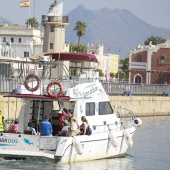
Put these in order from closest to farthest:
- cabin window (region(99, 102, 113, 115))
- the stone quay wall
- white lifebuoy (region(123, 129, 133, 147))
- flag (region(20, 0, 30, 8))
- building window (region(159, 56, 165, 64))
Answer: cabin window (region(99, 102, 113, 115)) → white lifebuoy (region(123, 129, 133, 147)) → flag (region(20, 0, 30, 8)) → the stone quay wall → building window (region(159, 56, 165, 64))

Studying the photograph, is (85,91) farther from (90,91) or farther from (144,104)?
(144,104)

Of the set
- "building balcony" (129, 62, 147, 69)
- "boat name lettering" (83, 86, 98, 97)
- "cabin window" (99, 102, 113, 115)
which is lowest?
"cabin window" (99, 102, 113, 115)

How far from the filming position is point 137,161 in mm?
31984

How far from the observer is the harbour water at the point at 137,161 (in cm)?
→ 2728

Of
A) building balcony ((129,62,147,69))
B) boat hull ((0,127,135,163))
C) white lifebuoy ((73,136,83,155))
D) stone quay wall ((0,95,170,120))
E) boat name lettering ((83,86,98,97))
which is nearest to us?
boat hull ((0,127,135,163))

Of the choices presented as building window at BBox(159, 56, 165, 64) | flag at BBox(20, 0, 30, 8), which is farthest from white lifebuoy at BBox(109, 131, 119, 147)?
building window at BBox(159, 56, 165, 64)

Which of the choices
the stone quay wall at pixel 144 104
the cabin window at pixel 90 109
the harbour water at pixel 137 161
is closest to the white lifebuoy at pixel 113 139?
the harbour water at pixel 137 161

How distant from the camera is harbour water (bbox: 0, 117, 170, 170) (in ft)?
89.5

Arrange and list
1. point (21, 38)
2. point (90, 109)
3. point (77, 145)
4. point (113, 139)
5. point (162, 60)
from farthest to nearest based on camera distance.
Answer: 1. point (21, 38)
2. point (162, 60)
3. point (90, 109)
4. point (113, 139)
5. point (77, 145)

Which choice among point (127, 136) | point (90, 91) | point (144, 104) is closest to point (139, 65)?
point (144, 104)

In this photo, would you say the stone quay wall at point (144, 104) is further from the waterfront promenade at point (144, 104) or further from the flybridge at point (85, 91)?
the flybridge at point (85, 91)

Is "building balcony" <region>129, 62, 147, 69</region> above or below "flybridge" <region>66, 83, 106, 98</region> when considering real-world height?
above

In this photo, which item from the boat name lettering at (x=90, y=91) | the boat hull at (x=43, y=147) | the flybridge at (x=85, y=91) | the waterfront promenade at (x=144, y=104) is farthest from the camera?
the waterfront promenade at (x=144, y=104)

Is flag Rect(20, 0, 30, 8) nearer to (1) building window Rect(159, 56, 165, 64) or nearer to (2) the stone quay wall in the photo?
(2) the stone quay wall
